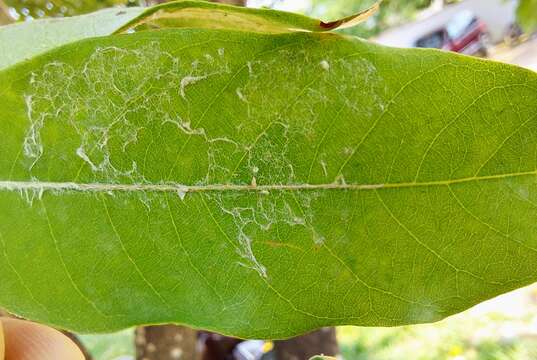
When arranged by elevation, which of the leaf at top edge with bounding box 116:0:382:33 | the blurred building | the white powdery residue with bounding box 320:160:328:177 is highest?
the blurred building

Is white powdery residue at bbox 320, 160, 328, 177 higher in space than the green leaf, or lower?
lower

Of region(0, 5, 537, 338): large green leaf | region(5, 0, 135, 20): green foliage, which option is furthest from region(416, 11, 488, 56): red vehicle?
region(0, 5, 537, 338): large green leaf

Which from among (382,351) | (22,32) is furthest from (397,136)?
(382,351)

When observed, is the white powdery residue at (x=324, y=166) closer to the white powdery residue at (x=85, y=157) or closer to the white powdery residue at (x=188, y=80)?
the white powdery residue at (x=188, y=80)

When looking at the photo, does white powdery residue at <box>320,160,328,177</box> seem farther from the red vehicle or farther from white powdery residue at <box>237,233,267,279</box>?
the red vehicle

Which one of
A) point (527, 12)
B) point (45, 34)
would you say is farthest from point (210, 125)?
point (527, 12)

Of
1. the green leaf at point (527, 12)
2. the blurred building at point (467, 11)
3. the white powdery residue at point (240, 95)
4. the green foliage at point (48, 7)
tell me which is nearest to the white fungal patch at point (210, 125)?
the white powdery residue at point (240, 95)
